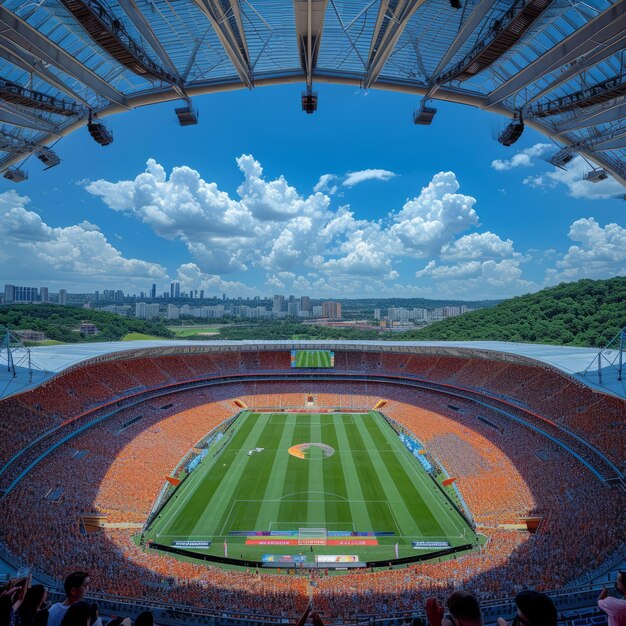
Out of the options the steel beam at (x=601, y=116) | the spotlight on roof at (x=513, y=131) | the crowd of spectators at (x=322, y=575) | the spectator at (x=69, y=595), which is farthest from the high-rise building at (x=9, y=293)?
the spectator at (x=69, y=595)

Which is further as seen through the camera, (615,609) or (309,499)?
(309,499)

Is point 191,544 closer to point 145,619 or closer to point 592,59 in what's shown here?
point 145,619

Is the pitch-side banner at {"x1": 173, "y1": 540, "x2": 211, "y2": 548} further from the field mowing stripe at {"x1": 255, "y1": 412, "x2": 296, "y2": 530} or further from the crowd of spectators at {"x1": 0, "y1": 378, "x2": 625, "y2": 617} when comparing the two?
the field mowing stripe at {"x1": 255, "y1": 412, "x2": 296, "y2": 530}

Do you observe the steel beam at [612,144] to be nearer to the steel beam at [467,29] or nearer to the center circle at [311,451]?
the steel beam at [467,29]

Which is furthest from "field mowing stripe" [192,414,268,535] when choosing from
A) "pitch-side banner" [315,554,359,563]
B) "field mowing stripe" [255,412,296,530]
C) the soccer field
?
"pitch-side banner" [315,554,359,563]

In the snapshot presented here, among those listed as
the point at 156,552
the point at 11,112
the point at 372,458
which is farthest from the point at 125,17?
the point at 372,458

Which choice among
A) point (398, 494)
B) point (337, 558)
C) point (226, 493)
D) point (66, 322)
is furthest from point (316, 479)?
point (66, 322)
